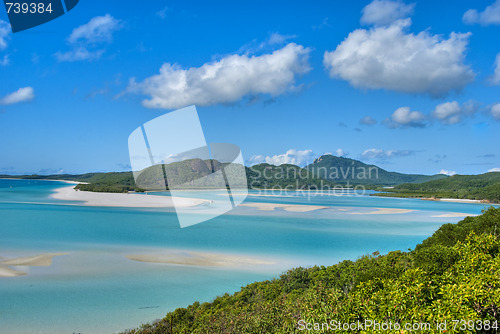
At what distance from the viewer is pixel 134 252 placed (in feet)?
86.7

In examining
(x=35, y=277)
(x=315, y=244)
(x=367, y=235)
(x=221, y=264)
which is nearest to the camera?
(x=35, y=277)

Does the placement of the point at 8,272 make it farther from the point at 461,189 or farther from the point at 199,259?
the point at 461,189

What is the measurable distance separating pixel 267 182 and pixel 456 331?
A: 188 meters

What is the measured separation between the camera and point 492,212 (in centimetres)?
2466

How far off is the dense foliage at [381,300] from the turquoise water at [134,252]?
343cm

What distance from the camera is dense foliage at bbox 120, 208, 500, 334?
6.45m

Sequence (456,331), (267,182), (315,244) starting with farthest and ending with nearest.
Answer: (267,182) < (315,244) < (456,331)

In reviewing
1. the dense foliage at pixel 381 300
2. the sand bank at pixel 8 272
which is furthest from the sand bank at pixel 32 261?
the dense foliage at pixel 381 300

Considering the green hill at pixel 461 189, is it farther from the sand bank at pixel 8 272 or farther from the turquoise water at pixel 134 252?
the sand bank at pixel 8 272

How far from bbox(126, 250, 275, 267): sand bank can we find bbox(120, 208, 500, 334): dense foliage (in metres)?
7.48

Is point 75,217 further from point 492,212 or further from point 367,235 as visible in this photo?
point 492,212

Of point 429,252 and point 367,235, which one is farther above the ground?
point 429,252

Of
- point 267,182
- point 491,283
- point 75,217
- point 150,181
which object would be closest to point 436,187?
point 267,182

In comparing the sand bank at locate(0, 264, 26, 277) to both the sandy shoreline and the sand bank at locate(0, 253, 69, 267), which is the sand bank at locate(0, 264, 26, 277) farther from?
the sand bank at locate(0, 253, 69, 267)
